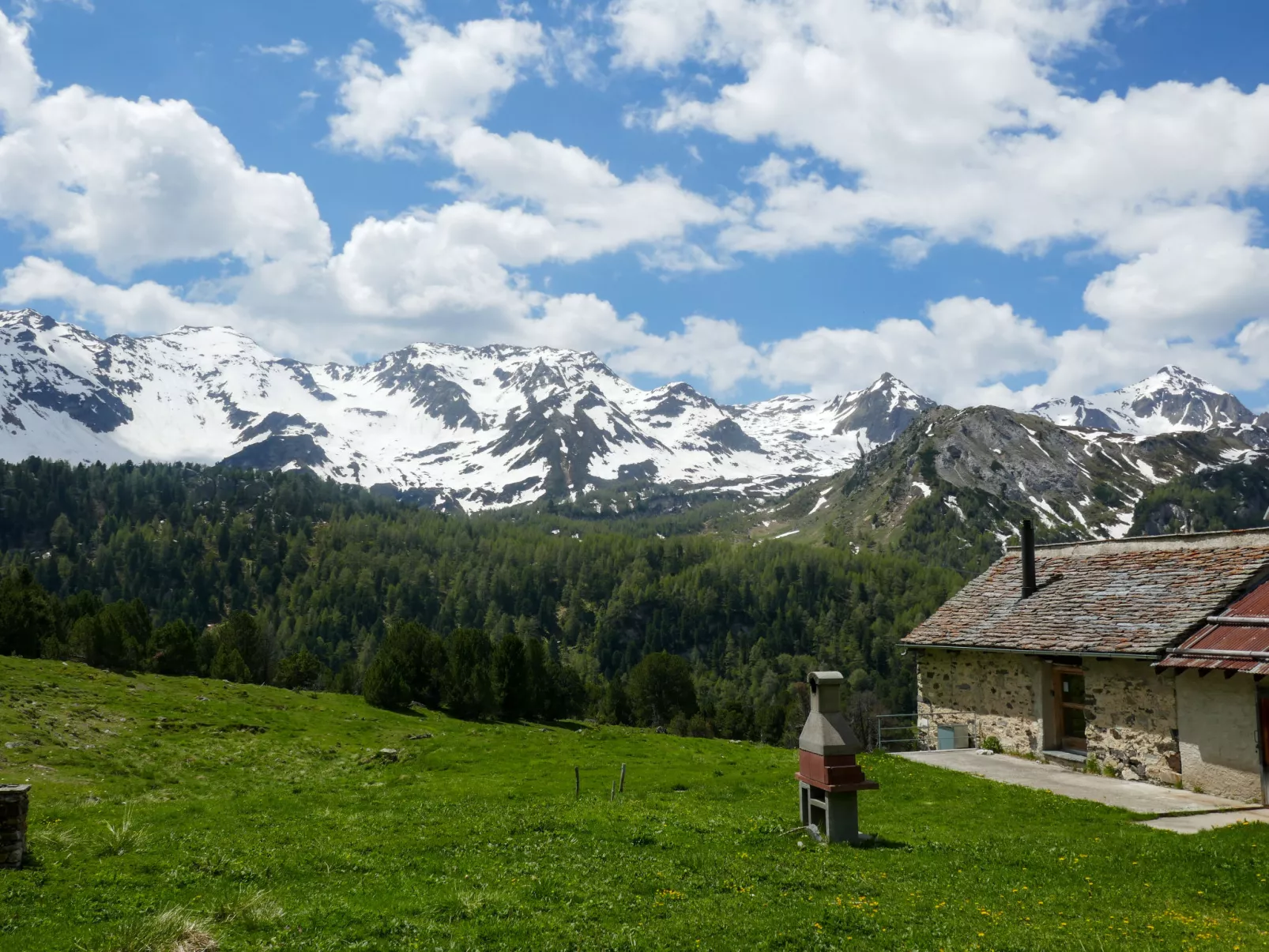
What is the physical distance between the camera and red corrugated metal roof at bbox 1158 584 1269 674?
2222 cm

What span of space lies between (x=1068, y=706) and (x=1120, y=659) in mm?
4059

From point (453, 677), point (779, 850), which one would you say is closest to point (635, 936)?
point (779, 850)

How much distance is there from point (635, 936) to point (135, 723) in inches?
1736

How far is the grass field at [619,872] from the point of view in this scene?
35.9 feet

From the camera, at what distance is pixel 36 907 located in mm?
11484

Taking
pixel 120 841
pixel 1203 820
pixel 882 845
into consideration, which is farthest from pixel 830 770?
pixel 120 841

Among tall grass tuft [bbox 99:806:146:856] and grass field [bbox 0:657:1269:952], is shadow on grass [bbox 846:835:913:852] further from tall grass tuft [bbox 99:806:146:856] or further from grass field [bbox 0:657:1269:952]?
tall grass tuft [bbox 99:806:146:856]

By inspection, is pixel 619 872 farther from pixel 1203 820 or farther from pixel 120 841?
pixel 1203 820

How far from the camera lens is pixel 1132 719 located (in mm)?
26094

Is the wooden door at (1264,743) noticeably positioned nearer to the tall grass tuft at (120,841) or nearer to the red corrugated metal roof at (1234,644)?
the red corrugated metal roof at (1234,644)

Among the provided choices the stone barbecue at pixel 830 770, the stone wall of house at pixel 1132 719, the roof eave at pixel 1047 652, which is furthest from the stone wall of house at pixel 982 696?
the stone barbecue at pixel 830 770

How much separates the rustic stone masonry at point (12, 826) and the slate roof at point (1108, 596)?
28.8m

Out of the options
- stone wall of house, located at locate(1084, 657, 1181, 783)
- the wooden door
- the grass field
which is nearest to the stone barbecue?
the grass field

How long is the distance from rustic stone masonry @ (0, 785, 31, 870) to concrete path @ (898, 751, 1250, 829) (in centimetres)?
2452
